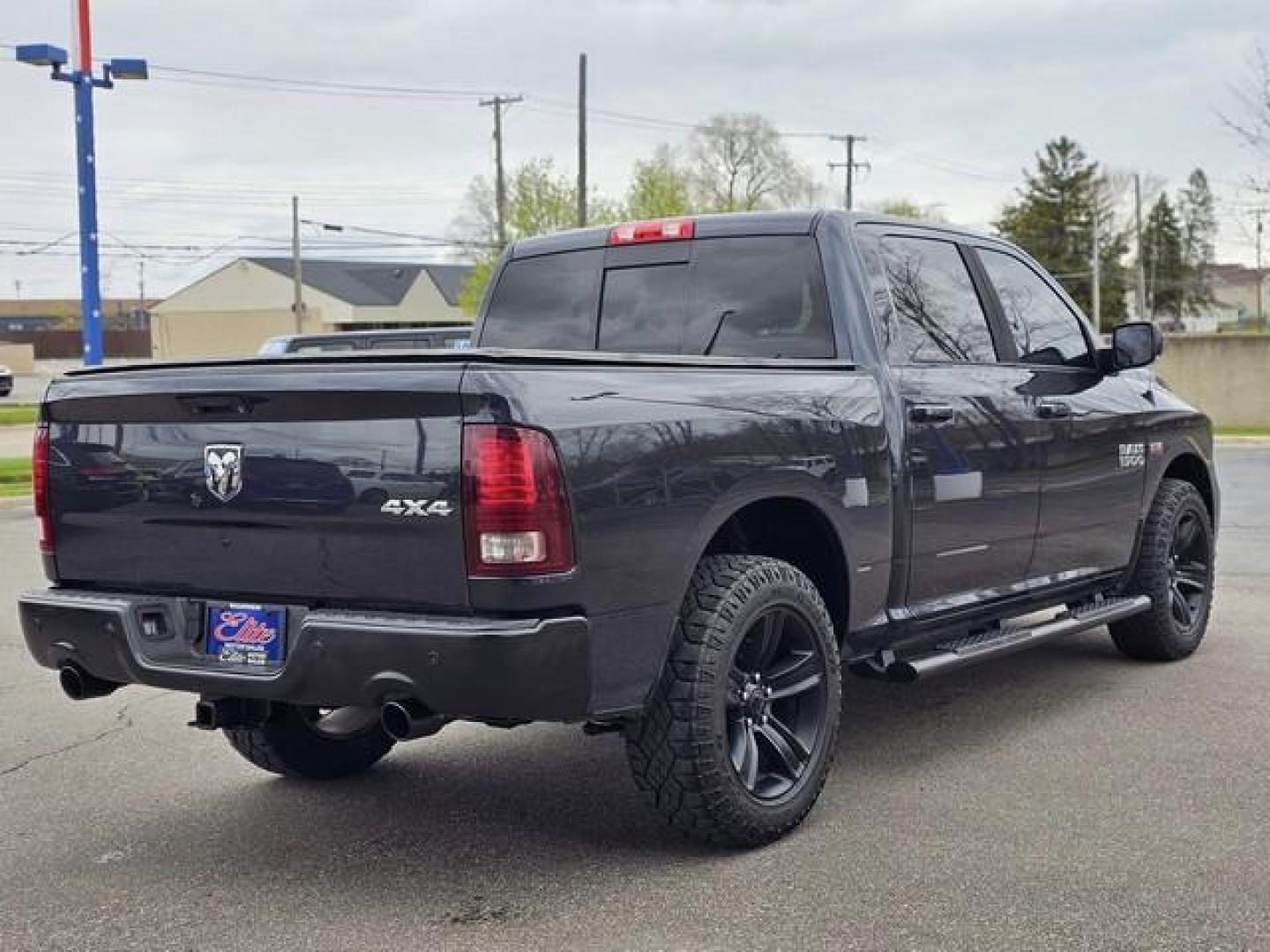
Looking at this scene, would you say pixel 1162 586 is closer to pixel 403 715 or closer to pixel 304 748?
pixel 304 748

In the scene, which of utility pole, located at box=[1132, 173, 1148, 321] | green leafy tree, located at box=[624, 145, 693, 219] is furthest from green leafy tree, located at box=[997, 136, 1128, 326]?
green leafy tree, located at box=[624, 145, 693, 219]

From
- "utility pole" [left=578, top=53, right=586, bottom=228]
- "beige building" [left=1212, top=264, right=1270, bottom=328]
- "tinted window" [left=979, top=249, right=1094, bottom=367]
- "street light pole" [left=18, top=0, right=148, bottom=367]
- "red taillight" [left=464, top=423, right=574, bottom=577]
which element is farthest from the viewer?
"beige building" [left=1212, top=264, right=1270, bottom=328]

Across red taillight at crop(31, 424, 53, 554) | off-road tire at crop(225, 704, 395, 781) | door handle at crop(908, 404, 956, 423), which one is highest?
door handle at crop(908, 404, 956, 423)

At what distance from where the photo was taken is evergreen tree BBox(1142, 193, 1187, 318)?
98688 millimetres

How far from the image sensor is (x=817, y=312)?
17.4 ft

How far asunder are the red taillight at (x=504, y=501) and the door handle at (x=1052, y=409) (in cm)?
277

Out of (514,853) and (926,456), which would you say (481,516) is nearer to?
(514,853)

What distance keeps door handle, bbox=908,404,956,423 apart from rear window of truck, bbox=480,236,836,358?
0.34 metres

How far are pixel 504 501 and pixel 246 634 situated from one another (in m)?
0.90

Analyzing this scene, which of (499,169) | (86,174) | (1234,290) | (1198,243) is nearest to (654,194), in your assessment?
(499,169)

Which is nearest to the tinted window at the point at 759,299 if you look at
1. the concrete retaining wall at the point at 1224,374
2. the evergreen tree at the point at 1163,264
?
the concrete retaining wall at the point at 1224,374

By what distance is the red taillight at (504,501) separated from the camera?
3.77m

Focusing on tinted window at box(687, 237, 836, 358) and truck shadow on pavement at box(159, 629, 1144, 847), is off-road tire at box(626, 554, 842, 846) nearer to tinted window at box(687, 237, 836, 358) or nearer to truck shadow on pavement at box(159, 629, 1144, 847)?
truck shadow on pavement at box(159, 629, 1144, 847)

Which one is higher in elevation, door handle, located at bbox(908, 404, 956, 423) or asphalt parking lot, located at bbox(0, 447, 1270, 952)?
door handle, located at bbox(908, 404, 956, 423)
